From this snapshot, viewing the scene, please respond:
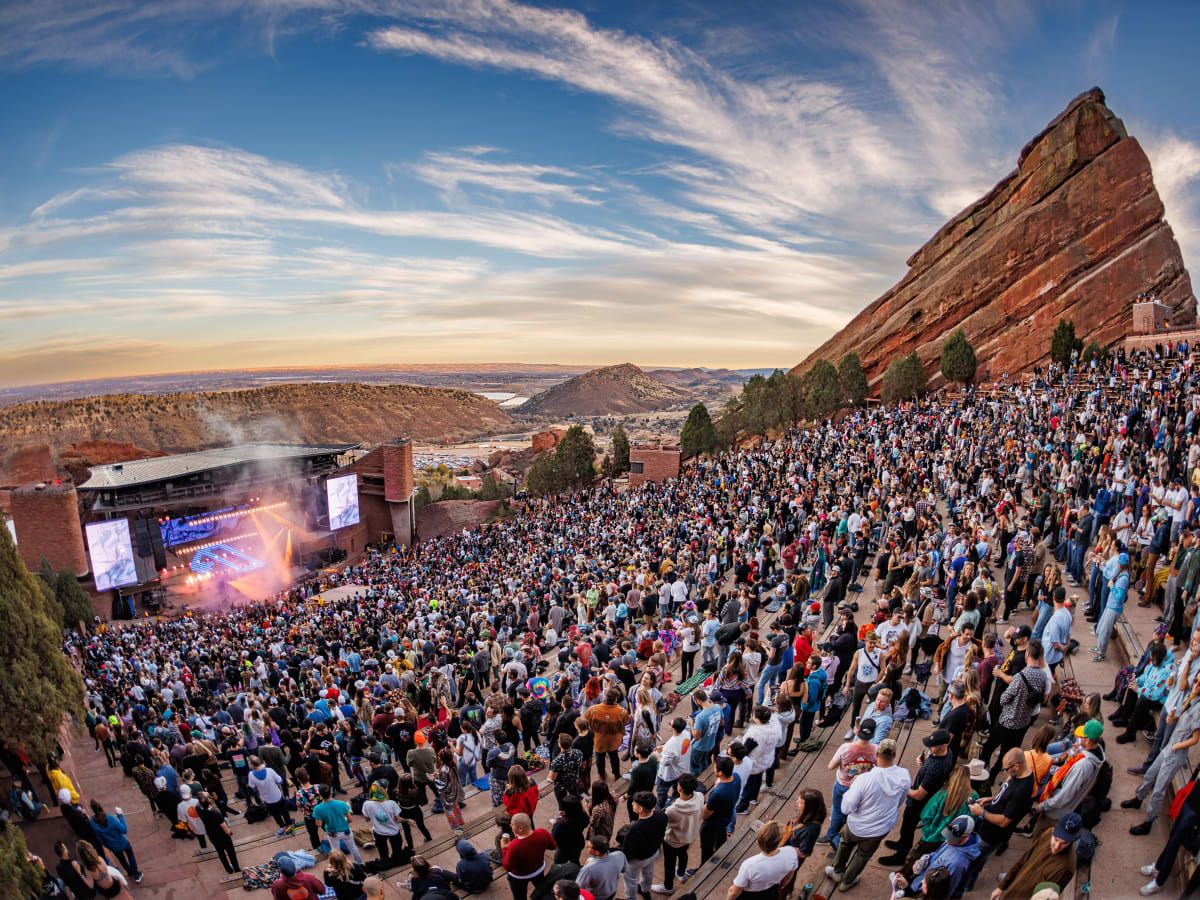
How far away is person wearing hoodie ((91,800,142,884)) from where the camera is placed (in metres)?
7.57

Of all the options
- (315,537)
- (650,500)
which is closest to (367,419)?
(315,537)

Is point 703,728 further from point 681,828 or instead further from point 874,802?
point 874,802

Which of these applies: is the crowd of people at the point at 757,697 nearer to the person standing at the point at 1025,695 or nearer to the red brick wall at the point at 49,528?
the person standing at the point at 1025,695

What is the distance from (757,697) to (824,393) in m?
50.2

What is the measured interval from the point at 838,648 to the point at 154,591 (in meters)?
39.7

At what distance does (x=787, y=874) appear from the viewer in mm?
4566

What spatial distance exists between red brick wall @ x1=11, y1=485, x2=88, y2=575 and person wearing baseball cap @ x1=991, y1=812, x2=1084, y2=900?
138 ft

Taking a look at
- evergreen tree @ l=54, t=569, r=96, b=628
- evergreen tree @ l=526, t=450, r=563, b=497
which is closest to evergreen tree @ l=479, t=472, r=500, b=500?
evergreen tree @ l=526, t=450, r=563, b=497

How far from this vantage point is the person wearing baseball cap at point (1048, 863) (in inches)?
170

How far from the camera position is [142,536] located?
116ft

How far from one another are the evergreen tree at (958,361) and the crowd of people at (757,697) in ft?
102

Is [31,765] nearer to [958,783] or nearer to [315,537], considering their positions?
[958,783]

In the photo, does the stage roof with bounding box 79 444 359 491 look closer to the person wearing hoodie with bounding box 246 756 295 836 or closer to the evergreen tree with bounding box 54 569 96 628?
the evergreen tree with bounding box 54 569 96 628

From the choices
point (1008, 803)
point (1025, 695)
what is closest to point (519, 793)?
point (1008, 803)
